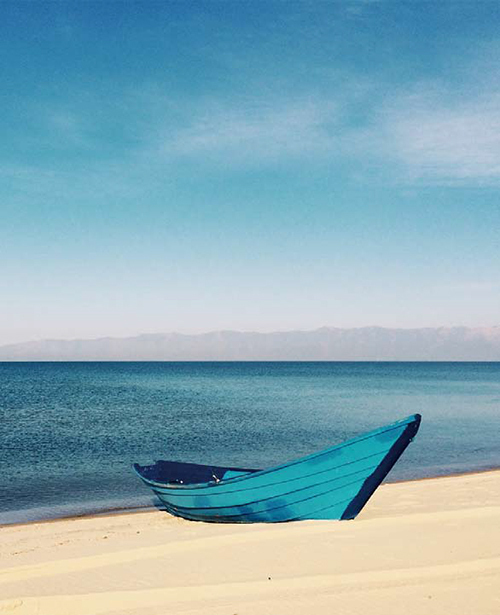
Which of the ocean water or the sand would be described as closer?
the sand

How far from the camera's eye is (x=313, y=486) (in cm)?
1231

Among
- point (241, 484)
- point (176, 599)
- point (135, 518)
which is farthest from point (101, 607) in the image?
point (135, 518)

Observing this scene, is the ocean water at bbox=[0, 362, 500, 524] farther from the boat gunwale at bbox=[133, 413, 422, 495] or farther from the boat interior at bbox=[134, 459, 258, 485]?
the boat gunwale at bbox=[133, 413, 422, 495]

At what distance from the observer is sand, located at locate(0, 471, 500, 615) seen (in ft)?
25.6

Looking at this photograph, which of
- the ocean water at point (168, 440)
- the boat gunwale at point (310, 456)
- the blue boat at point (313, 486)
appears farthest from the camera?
the ocean water at point (168, 440)

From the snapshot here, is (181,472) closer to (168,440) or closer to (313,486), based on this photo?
(313,486)

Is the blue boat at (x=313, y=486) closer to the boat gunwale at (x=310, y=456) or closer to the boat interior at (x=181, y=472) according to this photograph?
the boat gunwale at (x=310, y=456)

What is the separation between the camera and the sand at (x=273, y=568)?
7.80m

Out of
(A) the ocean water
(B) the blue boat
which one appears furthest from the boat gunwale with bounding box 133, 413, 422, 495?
(A) the ocean water

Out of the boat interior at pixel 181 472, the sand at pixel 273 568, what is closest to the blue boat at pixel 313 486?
the sand at pixel 273 568

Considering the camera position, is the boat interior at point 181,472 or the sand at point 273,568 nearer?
the sand at point 273,568

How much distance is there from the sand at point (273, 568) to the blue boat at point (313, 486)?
0.43 m

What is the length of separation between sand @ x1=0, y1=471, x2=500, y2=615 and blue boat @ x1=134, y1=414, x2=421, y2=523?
16.8 inches

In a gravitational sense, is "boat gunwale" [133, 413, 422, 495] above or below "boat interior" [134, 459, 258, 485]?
above
